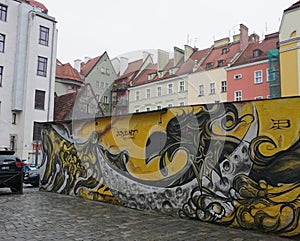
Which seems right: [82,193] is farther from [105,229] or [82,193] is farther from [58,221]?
[105,229]

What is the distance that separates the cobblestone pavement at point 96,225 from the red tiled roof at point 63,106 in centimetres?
2162

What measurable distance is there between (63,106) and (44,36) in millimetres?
6889

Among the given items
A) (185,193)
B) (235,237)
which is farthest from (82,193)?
(235,237)

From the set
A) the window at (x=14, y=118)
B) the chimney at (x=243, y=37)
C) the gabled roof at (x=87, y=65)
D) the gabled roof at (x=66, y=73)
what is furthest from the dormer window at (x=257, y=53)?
the window at (x=14, y=118)

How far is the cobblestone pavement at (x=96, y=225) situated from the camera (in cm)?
586

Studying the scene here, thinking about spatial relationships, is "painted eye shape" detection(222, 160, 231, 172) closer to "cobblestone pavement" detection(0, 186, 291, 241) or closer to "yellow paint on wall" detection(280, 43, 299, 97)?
"cobblestone pavement" detection(0, 186, 291, 241)

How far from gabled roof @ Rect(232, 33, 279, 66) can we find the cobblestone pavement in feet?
90.3

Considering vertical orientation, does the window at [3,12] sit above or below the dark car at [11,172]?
above

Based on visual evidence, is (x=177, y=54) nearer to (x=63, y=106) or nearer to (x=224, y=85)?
(x=224, y=85)

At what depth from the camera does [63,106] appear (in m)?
31.9

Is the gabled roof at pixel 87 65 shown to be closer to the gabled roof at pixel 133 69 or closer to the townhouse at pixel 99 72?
the townhouse at pixel 99 72

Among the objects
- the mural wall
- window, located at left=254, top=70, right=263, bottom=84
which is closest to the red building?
window, located at left=254, top=70, right=263, bottom=84

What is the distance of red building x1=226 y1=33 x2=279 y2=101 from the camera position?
30734 millimetres

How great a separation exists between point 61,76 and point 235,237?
35.4m
